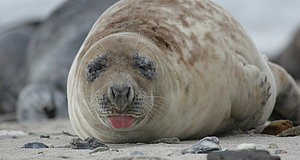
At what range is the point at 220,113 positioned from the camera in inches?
185

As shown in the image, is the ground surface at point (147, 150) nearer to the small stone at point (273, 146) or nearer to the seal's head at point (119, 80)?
the small stone at point (273, 146)

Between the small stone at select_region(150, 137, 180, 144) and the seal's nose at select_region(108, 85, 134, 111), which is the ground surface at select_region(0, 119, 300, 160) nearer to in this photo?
the small stone at select_region(150, 137, 180, 144)

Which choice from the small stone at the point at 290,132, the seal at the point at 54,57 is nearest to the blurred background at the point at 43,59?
the seal at the point at 54,57

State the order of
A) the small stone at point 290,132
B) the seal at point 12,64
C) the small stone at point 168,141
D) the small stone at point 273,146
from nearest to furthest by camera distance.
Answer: the small stone at point 273,146 → the small stone at point 168,141 → the small stone at point 290,132 → the seal at point 12,64

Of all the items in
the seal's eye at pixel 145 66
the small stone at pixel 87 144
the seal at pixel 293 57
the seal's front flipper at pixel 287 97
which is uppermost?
the seal at pixel 293 57

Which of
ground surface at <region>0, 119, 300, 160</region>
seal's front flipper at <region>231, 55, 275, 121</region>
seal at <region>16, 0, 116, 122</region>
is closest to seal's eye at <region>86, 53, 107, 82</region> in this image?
ground surface at <region>0, 119, 300, 160</region>

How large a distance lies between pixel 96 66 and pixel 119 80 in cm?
29

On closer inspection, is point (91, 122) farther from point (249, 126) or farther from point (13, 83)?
point (13, 83)

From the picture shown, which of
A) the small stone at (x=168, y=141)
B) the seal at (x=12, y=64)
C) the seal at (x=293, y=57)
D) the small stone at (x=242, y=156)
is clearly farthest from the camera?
the seal at (x=293, y=57)

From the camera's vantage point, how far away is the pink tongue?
4.03 meters

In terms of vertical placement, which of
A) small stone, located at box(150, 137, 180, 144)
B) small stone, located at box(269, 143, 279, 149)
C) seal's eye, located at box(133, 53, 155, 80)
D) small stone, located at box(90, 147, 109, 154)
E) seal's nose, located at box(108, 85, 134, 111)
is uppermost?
seal's eye, located at box(133, 53, 155, 80)

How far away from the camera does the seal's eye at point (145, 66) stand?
420cm

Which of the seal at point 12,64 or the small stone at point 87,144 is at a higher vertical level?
the seal at point 12,64

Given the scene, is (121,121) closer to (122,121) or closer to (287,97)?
(122,121)
